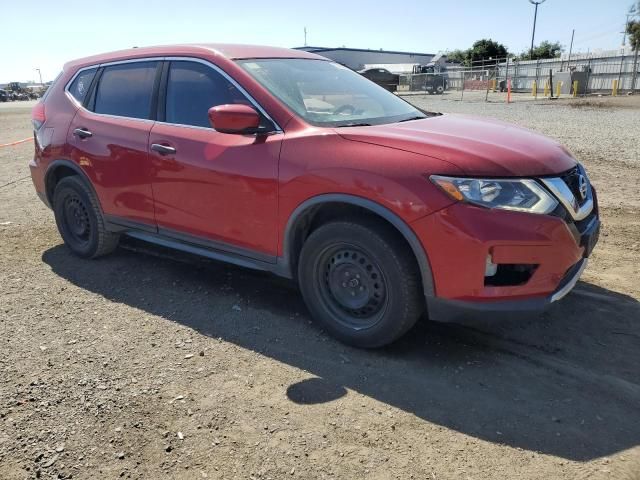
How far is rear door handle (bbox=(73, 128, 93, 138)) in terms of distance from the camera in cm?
466

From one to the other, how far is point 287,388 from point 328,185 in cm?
121

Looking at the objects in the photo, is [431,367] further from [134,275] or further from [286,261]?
[134,275]

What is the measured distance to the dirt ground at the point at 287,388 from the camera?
2.47 metres

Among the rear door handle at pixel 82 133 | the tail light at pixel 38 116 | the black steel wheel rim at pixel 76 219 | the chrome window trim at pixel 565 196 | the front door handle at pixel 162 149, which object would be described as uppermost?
the tail light at pixel 38 116

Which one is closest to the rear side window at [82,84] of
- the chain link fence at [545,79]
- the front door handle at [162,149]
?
the front door handle at [162,149]

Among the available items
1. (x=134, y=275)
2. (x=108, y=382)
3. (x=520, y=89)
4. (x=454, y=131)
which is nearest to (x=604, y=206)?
(x=454, y=131)

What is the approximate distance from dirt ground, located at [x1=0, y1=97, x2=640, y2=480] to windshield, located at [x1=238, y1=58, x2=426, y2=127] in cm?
146

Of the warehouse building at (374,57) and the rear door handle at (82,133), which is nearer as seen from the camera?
the rear door handle at (82,133)

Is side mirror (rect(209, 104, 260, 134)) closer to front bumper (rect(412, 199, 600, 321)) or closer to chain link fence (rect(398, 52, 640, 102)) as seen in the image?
front bumper (rect(412, 199, 600, 321))

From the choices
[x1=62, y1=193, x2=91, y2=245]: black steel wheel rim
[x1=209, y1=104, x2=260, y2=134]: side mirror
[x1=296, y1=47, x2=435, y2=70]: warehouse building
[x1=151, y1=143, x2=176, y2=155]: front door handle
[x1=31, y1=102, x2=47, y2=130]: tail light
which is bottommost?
[x1=62, y1=193, x2=91, y2=245]: black steel wheel rim

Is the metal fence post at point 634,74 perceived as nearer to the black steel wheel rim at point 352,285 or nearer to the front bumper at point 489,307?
the front bumper at point 489,307

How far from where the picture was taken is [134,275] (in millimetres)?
4793

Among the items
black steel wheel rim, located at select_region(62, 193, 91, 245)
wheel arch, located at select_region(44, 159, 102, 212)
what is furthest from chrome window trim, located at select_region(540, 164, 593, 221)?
black steel wheel rim, located at select_region(62, 193, 91, 245)

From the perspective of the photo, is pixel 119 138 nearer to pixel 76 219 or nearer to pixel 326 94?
pixel 76 219
